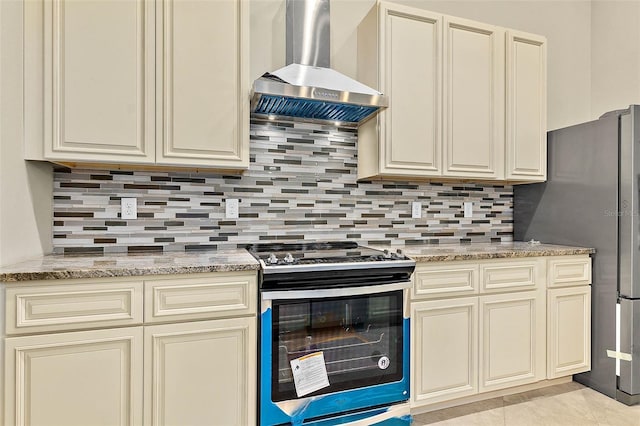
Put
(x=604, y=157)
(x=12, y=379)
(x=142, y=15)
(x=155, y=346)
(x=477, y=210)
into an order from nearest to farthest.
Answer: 1. (x=12, y=379)
2. (x=155, y=346)
3. (x=142, y=15)
4. (x=604, y=157)
5. (x=477, y=210)

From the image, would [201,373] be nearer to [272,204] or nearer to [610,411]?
[272,204]

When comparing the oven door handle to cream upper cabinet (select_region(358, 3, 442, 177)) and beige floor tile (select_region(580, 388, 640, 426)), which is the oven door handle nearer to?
cream upper cabinet (select_region(358, 3, 442, 177))

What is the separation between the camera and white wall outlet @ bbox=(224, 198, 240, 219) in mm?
2361

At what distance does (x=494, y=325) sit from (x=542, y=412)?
0.59 m

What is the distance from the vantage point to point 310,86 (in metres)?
2.02

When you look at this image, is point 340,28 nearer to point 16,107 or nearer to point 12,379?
point 16,107

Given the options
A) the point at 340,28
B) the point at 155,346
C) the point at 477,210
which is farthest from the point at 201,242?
the point at 477,210

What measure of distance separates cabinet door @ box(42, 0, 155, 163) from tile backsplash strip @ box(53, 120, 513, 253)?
0.33m

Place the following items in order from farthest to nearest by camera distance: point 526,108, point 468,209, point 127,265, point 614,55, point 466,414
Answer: point 614,55 → point 468,209 → point 526,108 → point 466,414 → point 127,265

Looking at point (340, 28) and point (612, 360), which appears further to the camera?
point (340, 28)

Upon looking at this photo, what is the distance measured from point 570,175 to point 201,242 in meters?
2.63

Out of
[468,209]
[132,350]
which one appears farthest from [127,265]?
[468,209]

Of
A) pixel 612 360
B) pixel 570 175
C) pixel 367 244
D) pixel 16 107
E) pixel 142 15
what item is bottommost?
pixel 612 360

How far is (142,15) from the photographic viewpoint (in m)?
1.91
